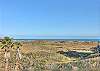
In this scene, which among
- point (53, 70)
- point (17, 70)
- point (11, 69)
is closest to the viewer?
point (53, 70)

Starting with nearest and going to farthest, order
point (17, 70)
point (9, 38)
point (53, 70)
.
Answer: point (53, 70)
point (17, 70)
point (9, 38)

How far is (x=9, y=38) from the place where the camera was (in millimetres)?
43656

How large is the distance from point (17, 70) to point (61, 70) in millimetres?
6882

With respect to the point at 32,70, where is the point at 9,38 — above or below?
above

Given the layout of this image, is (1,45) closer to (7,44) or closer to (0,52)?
(7,44)

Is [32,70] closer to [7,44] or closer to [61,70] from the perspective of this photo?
[61,70]

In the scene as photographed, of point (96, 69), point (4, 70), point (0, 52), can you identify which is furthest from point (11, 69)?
point (0, 52)

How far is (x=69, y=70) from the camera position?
32500 millimetres

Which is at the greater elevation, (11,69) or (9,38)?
(9,38)

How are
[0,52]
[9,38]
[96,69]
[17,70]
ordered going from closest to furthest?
[96,69] < [17,70] < [9,38] < [0,52]

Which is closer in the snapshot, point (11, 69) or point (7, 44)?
point (11, 69)

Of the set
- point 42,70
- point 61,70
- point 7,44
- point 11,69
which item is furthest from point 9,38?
point 61,70

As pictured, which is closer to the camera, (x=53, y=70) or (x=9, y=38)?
(x=53, y=70)

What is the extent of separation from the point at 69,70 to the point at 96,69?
3.16m
